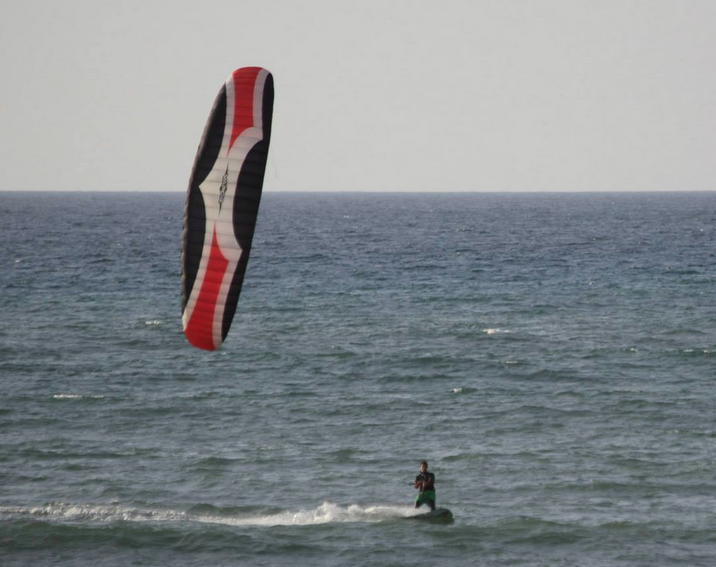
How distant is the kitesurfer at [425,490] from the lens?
36.9 meters

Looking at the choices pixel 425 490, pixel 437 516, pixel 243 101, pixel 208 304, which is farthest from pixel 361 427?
pixel 243 101

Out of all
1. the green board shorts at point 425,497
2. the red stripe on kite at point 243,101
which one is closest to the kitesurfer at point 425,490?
the green board shorts at point 425,497

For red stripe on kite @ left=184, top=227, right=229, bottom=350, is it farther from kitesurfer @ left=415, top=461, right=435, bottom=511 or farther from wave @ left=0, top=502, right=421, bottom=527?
wave @ left=0, top=502, right=421, bottom=527

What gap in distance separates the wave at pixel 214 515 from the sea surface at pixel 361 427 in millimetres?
126

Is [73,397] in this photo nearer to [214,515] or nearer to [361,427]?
[361,427]

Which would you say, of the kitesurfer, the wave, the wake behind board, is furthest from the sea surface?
the kitesurfer

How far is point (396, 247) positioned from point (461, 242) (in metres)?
15.0

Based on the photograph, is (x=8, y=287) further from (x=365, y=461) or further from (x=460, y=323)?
(x=365, y=461)

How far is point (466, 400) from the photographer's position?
2133 inches

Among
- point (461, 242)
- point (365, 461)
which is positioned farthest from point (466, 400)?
point (461, 242)

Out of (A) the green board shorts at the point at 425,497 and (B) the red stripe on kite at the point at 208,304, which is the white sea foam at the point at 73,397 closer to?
(A) the green board shorts at the point at 425,497

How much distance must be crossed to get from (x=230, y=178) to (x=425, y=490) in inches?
634

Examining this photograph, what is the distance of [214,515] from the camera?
38.8 meters

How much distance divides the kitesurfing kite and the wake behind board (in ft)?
49.1
